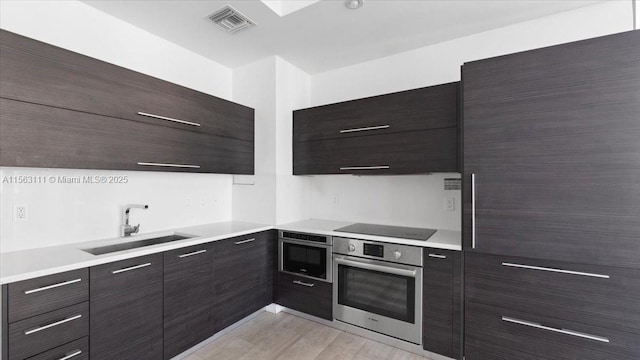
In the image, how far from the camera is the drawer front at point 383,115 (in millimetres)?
2135

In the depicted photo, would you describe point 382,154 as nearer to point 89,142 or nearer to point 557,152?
point 557,152

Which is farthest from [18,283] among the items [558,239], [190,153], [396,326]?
[558,239]

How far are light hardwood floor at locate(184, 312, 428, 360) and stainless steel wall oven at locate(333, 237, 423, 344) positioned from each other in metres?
Answer: 0.13

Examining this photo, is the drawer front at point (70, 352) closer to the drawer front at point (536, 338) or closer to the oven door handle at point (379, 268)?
the oven door handle at point (379, 268)

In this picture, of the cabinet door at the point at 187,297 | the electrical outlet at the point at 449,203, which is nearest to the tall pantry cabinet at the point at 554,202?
the electrical outlet at the point at 449,203

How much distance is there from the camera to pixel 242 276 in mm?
2426

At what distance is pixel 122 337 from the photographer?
5.42 ft

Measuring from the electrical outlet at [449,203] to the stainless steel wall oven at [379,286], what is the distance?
643mm

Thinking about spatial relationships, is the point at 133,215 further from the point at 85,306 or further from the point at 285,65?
the point at 285,65

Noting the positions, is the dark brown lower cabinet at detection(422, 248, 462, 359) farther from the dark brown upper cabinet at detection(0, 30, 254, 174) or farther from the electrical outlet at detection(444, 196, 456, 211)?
A: the dark brown upper cabinet at detection(0, 30, 254, 174)

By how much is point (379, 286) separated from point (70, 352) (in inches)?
77.7

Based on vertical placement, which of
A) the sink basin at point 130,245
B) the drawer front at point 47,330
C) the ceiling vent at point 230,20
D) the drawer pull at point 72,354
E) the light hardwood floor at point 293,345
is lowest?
the light hardwood floor at point 293,345

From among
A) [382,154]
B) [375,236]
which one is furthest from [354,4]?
[375,236]

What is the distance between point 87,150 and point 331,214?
7.28 feet
